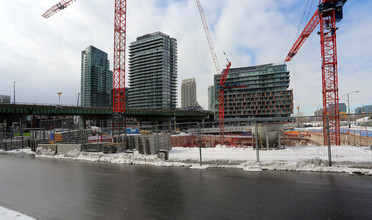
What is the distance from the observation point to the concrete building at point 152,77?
186 metres

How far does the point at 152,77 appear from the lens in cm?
18862

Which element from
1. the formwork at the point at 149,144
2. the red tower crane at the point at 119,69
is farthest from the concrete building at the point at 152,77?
the formwork at the point at 149,144

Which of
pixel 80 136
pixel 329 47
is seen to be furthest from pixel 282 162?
pixel 329 47

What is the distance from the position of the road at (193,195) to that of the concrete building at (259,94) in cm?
11869

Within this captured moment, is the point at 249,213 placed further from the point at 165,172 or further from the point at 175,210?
the point at 165,172

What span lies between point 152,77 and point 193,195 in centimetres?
18830

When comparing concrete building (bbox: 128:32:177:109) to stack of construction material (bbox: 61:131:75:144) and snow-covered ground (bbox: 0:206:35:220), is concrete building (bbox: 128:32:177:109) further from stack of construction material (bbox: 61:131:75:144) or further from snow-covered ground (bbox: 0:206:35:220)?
snow-covered ground (bbox: 0:206:35:220)

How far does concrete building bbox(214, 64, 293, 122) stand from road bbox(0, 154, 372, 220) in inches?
4673

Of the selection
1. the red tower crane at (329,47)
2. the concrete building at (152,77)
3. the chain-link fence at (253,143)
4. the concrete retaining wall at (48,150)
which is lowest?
the concrete retaining wall at (48,150)

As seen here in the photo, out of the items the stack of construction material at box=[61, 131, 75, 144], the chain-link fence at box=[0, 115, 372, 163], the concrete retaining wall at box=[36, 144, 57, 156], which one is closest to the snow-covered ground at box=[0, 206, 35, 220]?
the chain-link fence at box=[0, 115, 372, 163]

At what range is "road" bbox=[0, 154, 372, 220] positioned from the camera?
4867 millimetres

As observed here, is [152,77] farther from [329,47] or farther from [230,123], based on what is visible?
[329,47]

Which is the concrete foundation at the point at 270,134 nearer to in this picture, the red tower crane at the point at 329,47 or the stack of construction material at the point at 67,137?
the stack of construction material at the point at 67,137

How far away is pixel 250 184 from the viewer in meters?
7.16
